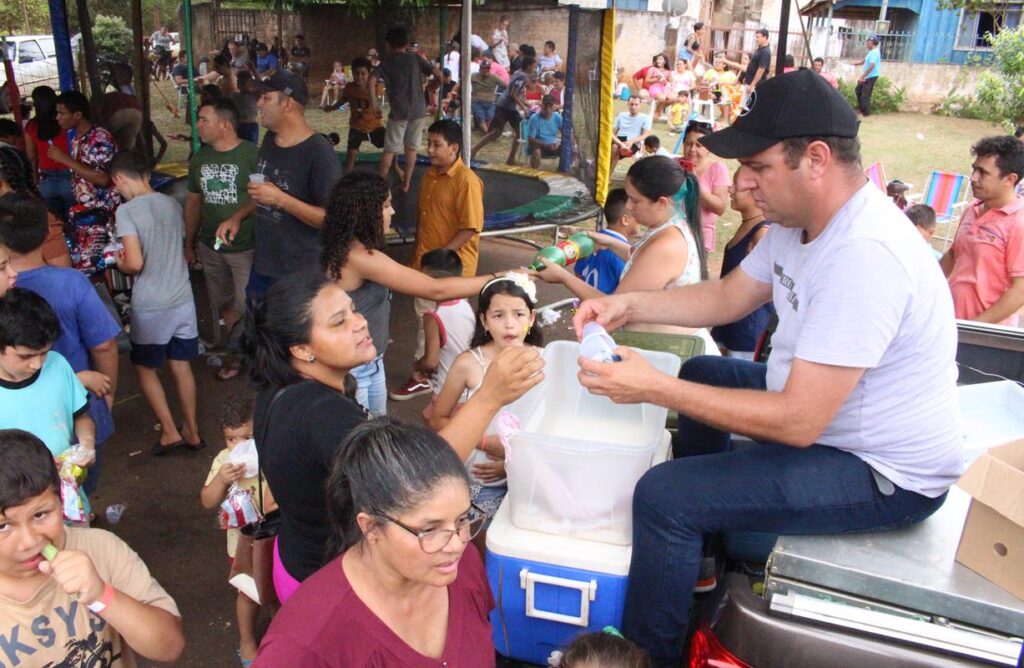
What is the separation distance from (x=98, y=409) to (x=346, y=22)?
9.49 metres

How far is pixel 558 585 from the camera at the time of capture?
2.24m

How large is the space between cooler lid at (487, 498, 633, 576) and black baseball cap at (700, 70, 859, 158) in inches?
43.2

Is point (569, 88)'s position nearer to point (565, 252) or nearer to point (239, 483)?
point (565, 252)

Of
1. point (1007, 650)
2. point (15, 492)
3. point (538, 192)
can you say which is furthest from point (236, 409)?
point (538, 192)

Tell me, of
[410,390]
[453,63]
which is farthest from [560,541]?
[453,63]

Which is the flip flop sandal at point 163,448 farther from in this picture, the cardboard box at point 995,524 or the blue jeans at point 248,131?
the blue jeans at point 248,131

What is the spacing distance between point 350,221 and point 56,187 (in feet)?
15.1

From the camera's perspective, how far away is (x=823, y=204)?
2.06 metres

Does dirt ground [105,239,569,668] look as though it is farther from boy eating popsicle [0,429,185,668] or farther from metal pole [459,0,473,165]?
metal pole [459,0,473,165]

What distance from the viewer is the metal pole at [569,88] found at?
9602 millimetres

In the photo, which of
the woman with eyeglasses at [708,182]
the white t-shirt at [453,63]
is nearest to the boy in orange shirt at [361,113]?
the white t-shirt at [453,63]

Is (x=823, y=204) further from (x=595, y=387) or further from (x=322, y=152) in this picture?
(x=322, y=152)

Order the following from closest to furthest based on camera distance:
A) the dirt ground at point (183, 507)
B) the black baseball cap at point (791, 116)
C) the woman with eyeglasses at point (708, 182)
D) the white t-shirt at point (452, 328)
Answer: the black baseball cap at point (791, 116)
the dirt ground at point (183, 507)
the white t-shirt at point (452, 328)
the woman with eyeglasses at point (708, 182)

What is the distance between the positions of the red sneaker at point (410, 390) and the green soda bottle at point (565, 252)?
1.89 meters
